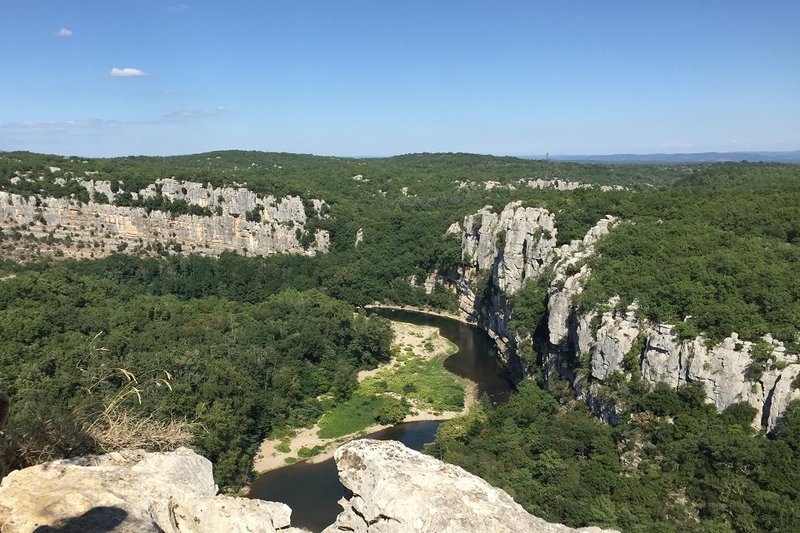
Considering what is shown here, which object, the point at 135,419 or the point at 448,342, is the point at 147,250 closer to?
the point at 448,342

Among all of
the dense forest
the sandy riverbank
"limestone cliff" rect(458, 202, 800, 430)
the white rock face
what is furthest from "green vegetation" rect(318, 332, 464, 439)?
the white rock face

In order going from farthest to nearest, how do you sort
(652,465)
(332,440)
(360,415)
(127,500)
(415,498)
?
(360,415)
(332,440)
(652,465)
(415,498)
(127,500)

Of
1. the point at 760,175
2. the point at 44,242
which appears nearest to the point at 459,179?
the point at 760,175

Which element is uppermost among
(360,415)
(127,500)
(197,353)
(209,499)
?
(127,500)

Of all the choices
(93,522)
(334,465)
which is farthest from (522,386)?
(93,522)

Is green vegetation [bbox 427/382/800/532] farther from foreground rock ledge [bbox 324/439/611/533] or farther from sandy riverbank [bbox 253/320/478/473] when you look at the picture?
foreground rock ledge [bbox 324/439/611/533]

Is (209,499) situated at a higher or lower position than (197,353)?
higher

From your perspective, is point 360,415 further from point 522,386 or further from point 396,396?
point 522,386

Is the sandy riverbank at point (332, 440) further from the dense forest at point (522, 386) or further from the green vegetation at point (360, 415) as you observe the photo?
the dense forest at point (522, 386)
